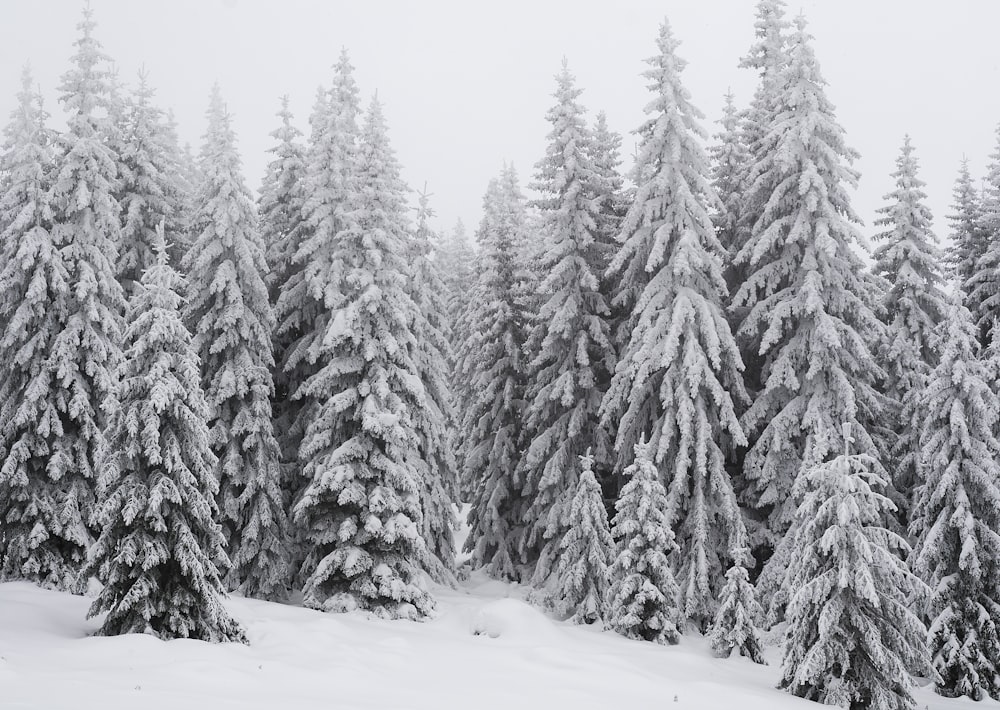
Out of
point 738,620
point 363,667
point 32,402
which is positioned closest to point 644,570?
point 738,620

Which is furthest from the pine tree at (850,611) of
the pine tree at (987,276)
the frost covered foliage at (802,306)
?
the pine tree at (987,276)

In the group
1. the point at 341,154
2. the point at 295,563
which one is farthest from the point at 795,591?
the point at 341,154

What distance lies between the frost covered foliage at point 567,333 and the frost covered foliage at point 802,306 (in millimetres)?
5209

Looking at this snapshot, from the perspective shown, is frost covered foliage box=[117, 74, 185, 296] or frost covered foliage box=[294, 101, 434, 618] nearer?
frost covered foliage box=[294, 101, 434, 618]

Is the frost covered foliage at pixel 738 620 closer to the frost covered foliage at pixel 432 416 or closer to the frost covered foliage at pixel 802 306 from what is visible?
the frost covered foliage at pixel 802 306

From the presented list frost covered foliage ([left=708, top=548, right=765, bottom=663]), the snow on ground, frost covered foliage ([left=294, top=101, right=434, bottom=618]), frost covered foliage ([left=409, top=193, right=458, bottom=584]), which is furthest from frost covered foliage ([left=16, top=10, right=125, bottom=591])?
frost covered foliage ([left=708, top=548, right=765, bottom=663])

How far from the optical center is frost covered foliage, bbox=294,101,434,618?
23.4 metres

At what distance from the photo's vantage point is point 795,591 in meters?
18.2

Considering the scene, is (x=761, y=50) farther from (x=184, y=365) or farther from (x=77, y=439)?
(x=77, y=439)

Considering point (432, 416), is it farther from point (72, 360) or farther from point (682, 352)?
point (72, 360)

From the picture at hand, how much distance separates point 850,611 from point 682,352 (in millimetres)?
10342

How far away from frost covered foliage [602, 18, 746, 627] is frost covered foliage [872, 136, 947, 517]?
213 inches

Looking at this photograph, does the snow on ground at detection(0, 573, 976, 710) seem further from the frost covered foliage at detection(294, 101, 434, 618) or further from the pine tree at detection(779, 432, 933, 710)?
the frost covered foliage at detection(294, 101, 434, 618)

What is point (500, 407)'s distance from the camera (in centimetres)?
3172
